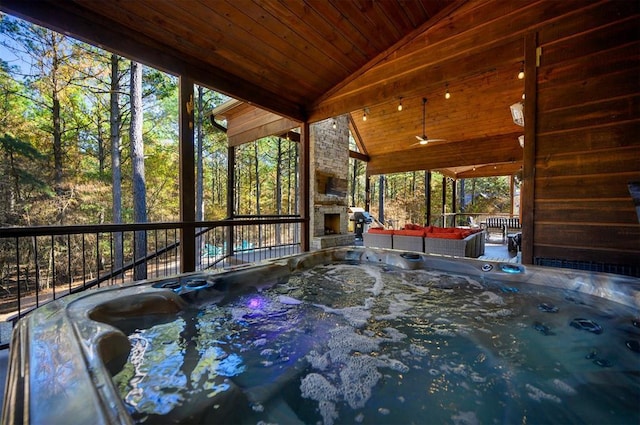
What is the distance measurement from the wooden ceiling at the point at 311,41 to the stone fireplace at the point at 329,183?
1.44m

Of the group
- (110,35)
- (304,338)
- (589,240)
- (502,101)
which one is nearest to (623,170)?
(589,240)

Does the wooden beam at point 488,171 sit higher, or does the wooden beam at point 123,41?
the wooden beam at point 123,41

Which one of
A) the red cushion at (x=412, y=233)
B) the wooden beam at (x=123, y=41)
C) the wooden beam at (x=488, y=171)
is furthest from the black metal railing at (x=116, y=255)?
the wooden beam at (x=488, y=171)

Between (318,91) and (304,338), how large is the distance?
3.79 meters

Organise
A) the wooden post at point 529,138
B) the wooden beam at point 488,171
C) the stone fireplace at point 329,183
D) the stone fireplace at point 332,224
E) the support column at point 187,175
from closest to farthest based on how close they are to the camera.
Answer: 1. the wooden post at point 529,138
2. the support column at point 187,175
3. the stone fireplace at point 329,183
4. the stone fireplace at point 332,224
5. the wooden beam at point 488,171

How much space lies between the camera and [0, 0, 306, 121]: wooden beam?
1995mm

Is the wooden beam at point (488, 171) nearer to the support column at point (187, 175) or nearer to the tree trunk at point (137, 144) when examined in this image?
the support column at point (187, 175)

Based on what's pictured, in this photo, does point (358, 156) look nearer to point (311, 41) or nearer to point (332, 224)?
point (332, 224)

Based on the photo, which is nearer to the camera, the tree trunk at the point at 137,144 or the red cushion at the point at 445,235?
the red cushion at the point at 445,235

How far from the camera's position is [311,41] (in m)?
3.07

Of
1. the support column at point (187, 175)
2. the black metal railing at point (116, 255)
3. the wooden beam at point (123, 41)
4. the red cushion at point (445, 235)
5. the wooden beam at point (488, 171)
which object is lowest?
the black metal railing at point (116, 255)

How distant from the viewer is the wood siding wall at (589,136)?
2.14 meters

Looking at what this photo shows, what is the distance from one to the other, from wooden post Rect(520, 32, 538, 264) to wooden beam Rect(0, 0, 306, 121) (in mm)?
3180

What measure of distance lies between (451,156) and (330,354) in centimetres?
707
